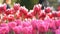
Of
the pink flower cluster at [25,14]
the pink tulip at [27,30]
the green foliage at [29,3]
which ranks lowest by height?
the green foliage at [29,3]

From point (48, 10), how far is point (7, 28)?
0.67 metres

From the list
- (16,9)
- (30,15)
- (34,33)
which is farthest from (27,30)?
(16,9)

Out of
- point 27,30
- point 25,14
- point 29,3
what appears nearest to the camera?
point 27,30

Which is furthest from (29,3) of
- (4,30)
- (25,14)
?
(4,30)

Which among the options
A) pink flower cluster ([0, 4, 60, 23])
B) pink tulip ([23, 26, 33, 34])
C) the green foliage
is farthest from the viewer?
the green foliage

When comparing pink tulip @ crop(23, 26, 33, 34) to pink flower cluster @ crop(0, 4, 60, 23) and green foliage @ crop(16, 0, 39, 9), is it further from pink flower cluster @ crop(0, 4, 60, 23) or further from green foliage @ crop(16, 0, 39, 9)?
green foliage @ crop(16, 0, 39, 9)

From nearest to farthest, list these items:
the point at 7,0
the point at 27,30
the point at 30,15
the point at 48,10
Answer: the point at 27,30, the point at 30,15, the point at 48,10, the point at 7,0

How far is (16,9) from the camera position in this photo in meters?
1.86

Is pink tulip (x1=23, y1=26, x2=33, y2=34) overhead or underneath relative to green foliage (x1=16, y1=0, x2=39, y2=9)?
overhead

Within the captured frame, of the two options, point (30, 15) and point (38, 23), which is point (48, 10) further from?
point (38, 23)

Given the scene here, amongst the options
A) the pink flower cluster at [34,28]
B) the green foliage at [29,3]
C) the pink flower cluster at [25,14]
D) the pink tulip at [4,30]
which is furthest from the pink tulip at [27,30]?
the green foliage at [29,3]

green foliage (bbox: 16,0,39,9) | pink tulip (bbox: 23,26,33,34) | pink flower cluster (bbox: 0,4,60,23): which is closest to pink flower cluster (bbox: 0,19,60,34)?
pink tulip (bbox: 23,26,33,34)

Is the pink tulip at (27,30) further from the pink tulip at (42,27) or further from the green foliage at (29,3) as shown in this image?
the green foliage at (29,3)

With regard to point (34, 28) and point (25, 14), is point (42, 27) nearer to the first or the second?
point (34, 28)
